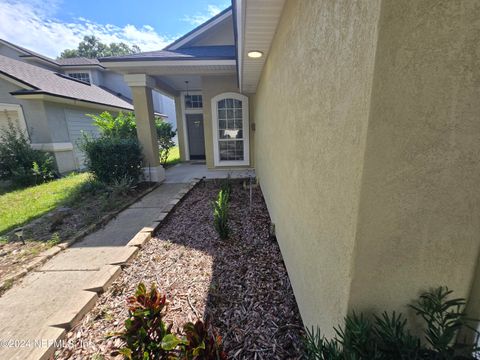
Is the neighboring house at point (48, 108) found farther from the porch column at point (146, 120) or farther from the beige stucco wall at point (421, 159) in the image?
the beige stucco wall at point (421, 159)

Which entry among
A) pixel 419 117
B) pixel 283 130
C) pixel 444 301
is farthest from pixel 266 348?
pixel 283 130

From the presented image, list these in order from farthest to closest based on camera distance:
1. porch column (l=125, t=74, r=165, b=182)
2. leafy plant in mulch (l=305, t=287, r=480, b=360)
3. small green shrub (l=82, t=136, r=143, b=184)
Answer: porch column (l=125, t=74, r=165, b=182)
small green shrub (l=82, t=136, r=143, b=184)
leafy plant in mulch (l=305, t=287, r=480, b=360)

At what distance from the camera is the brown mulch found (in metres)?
1.86

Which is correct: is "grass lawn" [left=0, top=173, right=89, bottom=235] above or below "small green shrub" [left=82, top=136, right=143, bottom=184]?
below

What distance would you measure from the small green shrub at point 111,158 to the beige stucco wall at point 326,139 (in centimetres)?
563

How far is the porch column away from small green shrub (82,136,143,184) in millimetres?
364

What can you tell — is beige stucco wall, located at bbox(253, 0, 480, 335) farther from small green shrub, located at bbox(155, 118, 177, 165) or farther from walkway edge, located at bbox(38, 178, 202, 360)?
small green shrub, located at bbox(155, 118, 177, 165)

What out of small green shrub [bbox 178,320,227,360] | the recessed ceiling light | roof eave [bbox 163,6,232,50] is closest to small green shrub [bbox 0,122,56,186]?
roof eave [bbox 163,6,232,50]

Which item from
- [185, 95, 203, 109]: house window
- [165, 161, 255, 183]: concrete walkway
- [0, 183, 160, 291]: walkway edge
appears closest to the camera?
[0, 183, 160, 291]: walkway edge

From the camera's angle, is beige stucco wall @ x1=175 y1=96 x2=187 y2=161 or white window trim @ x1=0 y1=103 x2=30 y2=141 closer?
white window trim @ x1=0 y1=103 x2=30 y2=141

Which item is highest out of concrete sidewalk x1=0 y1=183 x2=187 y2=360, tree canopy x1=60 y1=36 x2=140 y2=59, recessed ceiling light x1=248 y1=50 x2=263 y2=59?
tree canopy x1=60 y1=36 x2=140 y2=59

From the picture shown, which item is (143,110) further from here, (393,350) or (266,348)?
(393,350)

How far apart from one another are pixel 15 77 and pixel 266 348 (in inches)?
471

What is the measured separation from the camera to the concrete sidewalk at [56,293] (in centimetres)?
190
